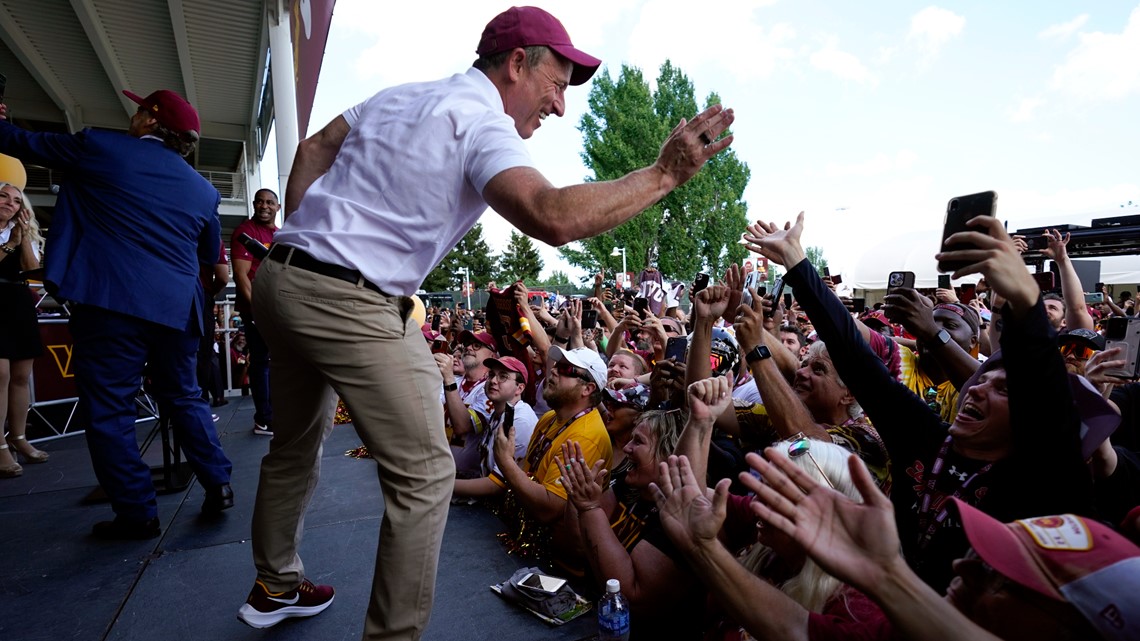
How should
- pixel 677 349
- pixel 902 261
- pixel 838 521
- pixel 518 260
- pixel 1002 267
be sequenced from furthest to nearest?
1. pixel 518 260
2. pixel 902 261
3. pixel 677 349
4. pixel 1002 267
5. pixel 838 521

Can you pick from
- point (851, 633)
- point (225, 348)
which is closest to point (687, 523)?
point (851, 633)

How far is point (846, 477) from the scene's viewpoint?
1657mm

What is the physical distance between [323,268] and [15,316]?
365 centimetres

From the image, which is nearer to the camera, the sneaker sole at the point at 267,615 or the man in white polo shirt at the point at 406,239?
the man in white polo shirt at the point at 406,239

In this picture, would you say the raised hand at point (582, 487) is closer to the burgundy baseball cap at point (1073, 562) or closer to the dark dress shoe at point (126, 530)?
the burgundy baseball cap at point (1073, 562)

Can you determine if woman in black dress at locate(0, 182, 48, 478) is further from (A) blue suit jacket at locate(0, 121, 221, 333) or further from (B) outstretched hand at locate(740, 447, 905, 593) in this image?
(B) outstretched hand at locate(740, 447, 905, 593)

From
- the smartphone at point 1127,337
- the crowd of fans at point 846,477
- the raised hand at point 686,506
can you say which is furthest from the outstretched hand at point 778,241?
the smartphone at point 1127,337

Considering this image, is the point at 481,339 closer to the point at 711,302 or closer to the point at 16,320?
the point at 711,302

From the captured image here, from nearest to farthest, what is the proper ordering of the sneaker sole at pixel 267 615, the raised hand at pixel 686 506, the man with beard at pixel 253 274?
the raised hand at pixel 686 506, the sneaker sole at pixel 267 615, the man with beard at pixel 253 274

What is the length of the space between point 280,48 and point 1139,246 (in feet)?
34.7

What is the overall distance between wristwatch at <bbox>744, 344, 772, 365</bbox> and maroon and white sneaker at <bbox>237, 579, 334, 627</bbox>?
1826 mm

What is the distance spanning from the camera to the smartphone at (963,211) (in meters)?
1.53

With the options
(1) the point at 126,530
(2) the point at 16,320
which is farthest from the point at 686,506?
(2) the point at 16,320

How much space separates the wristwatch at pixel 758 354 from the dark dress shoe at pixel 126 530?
2.72 meters
